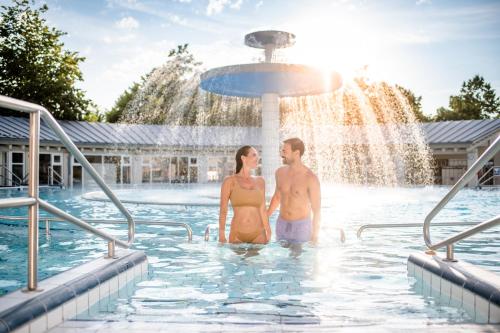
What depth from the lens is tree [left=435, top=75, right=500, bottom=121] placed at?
56.8 metres

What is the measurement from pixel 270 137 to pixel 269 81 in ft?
6.12

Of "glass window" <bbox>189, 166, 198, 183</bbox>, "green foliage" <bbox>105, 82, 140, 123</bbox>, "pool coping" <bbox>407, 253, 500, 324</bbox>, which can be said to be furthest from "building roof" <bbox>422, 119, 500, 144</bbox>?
"green foliage" <bbox>105, 82, 140, 123</bbox>

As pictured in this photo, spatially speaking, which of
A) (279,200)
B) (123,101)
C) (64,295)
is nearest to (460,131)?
(279,200)

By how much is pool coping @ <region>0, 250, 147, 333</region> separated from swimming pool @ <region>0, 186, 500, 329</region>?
187mm

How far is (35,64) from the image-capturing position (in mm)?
40281

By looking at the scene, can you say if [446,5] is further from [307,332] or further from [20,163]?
[20,163]

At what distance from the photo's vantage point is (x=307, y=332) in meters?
3.09

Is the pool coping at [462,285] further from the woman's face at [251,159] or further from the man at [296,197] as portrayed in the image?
the woman's face at [251,159]

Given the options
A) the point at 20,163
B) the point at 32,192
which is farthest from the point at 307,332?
the point at 20,163

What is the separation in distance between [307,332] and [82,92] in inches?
1658

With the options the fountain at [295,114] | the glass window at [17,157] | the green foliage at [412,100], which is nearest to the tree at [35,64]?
the fountain at [295,114]

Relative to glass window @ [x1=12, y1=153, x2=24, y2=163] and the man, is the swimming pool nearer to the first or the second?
the man

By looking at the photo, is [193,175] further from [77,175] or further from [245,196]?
[245,196]

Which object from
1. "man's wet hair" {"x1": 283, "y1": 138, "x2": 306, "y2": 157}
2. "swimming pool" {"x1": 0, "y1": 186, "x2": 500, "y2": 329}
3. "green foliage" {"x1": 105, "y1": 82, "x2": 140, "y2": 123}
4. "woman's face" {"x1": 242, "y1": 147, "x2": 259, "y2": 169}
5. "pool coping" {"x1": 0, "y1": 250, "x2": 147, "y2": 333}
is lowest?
"swimming pool" {"x1": 0, "y1": 186, "x2": 500, "y2": 329}
